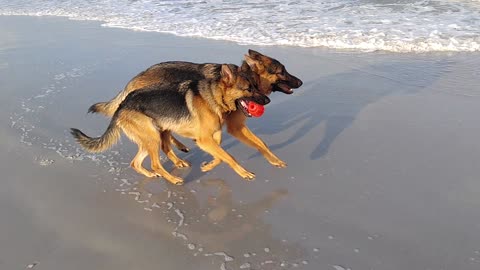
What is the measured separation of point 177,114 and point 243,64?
3.07 ft

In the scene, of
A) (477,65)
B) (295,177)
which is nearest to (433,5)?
(477,65)

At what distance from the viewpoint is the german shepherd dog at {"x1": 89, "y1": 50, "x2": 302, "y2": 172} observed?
530 centimetres

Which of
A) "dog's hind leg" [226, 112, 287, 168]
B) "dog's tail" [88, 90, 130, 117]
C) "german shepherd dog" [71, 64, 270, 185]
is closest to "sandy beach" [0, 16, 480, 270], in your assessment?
"dog's hind leg" [226, 112, 287, 168]

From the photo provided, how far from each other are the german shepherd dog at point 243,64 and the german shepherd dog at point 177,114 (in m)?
0.21

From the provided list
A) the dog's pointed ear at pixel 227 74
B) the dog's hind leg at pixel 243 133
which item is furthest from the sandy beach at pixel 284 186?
the dog's pointed ear at pixel 227 74

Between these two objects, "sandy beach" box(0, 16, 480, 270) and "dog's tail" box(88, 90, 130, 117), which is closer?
"sandy beach" box(0, 16, 480, 270)

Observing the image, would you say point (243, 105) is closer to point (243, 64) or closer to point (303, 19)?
point (243, 64)

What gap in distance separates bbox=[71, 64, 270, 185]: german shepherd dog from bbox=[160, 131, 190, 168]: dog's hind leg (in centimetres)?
25

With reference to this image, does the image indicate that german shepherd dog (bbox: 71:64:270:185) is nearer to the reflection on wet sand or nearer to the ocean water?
the reflection on wet sand

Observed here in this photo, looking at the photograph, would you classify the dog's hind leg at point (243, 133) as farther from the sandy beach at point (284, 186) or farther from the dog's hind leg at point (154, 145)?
the dog's hind leg at point (154, 145)

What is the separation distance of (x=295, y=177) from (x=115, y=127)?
2022 mm

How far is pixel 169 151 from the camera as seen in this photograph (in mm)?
5609

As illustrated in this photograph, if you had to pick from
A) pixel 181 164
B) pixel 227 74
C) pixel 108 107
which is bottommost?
pixel 181 164

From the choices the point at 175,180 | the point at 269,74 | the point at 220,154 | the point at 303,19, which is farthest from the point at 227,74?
the point at 303,19
